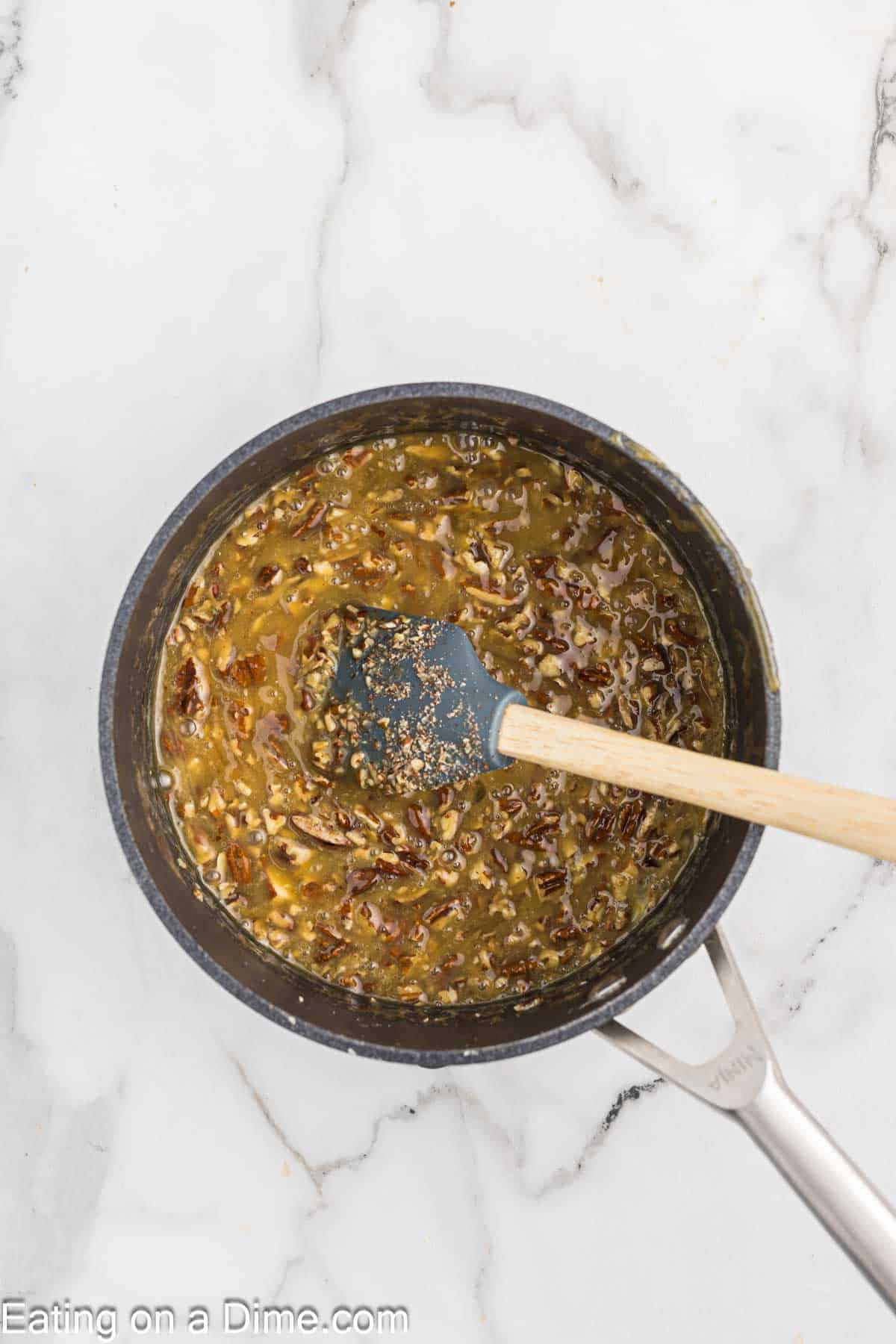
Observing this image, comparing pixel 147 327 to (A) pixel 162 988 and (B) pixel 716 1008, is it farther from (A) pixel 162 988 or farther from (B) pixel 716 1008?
(B) pixel 716 1008

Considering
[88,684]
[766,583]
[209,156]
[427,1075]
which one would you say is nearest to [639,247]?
[766,583]

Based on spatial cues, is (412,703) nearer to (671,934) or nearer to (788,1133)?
(671,934)

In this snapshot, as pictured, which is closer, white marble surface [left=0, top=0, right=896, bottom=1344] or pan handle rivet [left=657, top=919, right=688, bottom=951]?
pan handle rivet [left=657, top=919, right=688, bottom=951]

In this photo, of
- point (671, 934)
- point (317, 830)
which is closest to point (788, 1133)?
point (671, 934)

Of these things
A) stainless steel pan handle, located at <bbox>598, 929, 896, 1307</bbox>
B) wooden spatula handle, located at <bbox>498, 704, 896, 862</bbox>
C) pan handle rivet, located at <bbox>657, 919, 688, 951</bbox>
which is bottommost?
stainless steel pan handle, located at <bbox>598, 929, 896, 1307</bbox>

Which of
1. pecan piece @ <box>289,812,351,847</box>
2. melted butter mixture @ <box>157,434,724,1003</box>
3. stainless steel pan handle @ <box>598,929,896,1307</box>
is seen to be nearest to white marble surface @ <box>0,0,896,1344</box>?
melted butter mixture @ <box>157,434,724,1003</box>

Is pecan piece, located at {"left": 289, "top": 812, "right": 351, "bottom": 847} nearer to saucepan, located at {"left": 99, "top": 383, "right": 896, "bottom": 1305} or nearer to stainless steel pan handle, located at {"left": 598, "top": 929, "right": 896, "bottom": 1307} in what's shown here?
saucepan, located at {"left": 99, "top": 383, "right": 896, "bottom": 1305}
